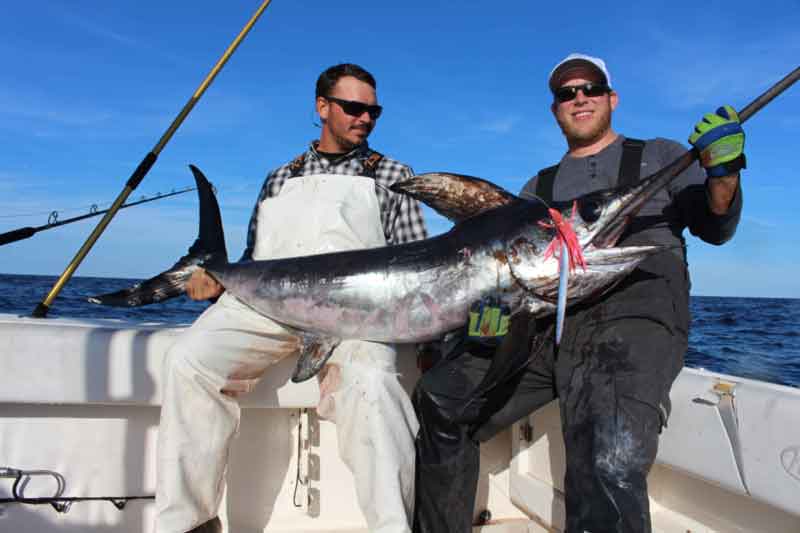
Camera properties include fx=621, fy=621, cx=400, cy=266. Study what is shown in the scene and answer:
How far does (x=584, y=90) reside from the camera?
122 inches

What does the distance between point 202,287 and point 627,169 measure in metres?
2.22

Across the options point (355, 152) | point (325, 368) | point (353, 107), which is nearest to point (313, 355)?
point (325, 368)

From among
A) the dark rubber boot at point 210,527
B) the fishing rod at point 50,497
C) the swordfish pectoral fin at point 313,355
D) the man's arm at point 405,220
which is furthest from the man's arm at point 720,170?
the fishing rod at point 50,497

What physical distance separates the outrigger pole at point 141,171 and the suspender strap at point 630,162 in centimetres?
258

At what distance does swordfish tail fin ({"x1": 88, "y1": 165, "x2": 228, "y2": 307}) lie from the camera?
3262 mm

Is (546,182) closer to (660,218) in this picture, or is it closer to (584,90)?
(584,90)

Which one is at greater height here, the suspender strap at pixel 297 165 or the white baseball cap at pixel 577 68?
the white baseball cap at pixel 577 68

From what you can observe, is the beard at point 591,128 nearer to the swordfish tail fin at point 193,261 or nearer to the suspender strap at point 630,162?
the suspender strap at point 630,162

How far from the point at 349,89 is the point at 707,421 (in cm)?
256

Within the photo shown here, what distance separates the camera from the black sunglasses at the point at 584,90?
309 cm

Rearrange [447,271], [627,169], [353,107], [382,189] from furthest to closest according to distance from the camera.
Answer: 1. [353,107]
2. [382,189]
3. [627,169]
4. [447,271]

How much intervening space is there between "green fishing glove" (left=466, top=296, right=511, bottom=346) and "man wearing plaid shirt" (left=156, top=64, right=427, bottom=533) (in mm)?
420

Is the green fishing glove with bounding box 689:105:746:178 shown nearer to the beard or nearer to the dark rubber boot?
the beard

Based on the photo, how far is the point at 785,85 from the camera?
2.34 metres
